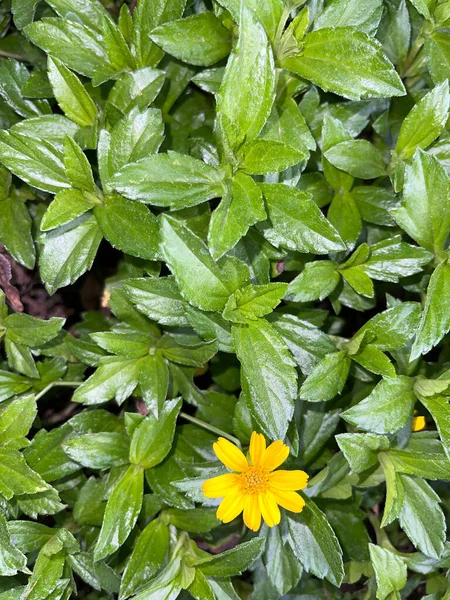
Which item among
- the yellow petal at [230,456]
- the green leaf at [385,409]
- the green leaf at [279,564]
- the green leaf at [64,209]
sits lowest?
the green leaf at [279,564]

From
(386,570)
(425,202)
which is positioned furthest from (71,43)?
(386,570)

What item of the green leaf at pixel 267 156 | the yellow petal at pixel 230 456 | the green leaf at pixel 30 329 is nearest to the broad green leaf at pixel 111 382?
the green leaf at pixel 30 329

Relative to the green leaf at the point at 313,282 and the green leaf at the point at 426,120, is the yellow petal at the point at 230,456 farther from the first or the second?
the green leaf at the point at 426,120

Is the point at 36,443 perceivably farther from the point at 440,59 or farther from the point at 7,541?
the point at 440,59

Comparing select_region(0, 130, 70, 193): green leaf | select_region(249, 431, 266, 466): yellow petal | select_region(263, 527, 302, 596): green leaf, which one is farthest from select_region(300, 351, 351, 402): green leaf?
select_region(0, 130, 70, 193): green leaf

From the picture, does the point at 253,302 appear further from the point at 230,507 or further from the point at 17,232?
the point at 17,232
